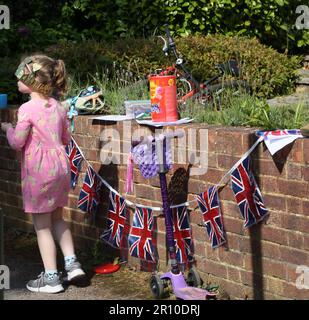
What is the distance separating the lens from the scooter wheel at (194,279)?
213 inches

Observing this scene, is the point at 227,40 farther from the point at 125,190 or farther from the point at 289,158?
the point at 289,158

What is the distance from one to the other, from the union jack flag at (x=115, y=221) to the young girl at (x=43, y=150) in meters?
0.55

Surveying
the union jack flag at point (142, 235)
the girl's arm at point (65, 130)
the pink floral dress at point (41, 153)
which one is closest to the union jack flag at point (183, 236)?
the union jack flag at point (142, 235)

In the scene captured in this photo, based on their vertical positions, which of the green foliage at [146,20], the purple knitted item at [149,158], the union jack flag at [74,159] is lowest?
the union jack flag at [74,159]

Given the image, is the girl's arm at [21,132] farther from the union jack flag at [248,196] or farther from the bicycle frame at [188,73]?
the bicycle frame at [188,73]

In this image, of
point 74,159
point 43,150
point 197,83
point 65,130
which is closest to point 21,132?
point 43,150

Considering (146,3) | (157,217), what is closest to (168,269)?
(157,217)

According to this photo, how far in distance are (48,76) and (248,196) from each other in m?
1.68

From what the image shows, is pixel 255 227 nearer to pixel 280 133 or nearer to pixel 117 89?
pixel 280 133

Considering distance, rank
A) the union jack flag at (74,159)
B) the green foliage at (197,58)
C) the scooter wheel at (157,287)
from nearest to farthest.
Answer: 1. the scooter wheel at (157,287)
2. the union jack flag at (74,159)
3. the green foliage at (197,58)

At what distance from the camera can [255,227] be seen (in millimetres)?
5137

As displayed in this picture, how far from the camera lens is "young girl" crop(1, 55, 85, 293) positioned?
A: 18.2 ft

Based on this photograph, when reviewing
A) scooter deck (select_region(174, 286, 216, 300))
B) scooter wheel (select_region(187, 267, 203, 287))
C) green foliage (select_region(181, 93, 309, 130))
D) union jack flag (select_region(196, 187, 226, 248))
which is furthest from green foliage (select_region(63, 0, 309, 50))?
scooter deck (select_region(174, 286, 216, 300))

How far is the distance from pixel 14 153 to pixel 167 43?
6.69 feet
